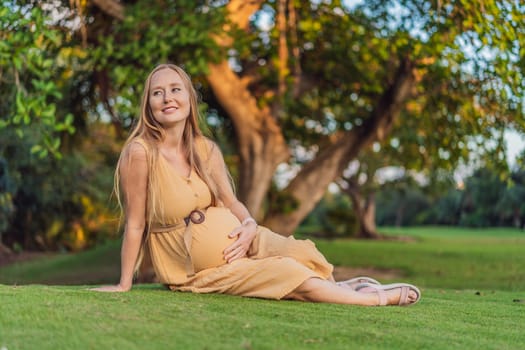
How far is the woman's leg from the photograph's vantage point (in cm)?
498

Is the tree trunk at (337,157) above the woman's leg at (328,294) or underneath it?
above

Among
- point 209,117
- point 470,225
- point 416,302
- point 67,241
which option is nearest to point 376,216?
point 470,225

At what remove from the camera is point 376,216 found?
59.9 m

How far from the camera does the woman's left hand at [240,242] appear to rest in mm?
5211

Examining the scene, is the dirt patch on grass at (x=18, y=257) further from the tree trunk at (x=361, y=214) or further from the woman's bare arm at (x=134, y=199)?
the tree trunk at (x=361, y=214)

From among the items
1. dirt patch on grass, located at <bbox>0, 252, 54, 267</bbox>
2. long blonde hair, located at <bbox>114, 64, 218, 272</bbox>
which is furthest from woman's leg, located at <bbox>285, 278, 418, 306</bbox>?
dirt patch on grass, located at <bbox>0, 252, 54, 267</bbox>

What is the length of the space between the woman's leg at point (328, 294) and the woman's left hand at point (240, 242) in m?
0.48

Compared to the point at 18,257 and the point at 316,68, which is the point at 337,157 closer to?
the point at 316,68

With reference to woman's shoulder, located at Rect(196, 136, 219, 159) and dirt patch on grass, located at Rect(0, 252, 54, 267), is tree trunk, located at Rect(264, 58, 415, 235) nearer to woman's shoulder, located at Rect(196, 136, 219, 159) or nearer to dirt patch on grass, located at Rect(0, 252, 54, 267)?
woman's shoulder, located at Rect(196, 136, 219, 159)

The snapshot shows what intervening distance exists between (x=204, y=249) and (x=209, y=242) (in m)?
0.06

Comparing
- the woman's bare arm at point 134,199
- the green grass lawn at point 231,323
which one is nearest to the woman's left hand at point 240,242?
the green grass lawn at point 231,323

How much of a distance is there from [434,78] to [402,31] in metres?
1.79

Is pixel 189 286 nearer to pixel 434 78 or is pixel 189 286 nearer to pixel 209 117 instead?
pixel 434 78

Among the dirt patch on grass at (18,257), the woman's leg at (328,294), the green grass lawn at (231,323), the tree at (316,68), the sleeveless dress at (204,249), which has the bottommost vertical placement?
the dirt patch on grass at (18,257)
